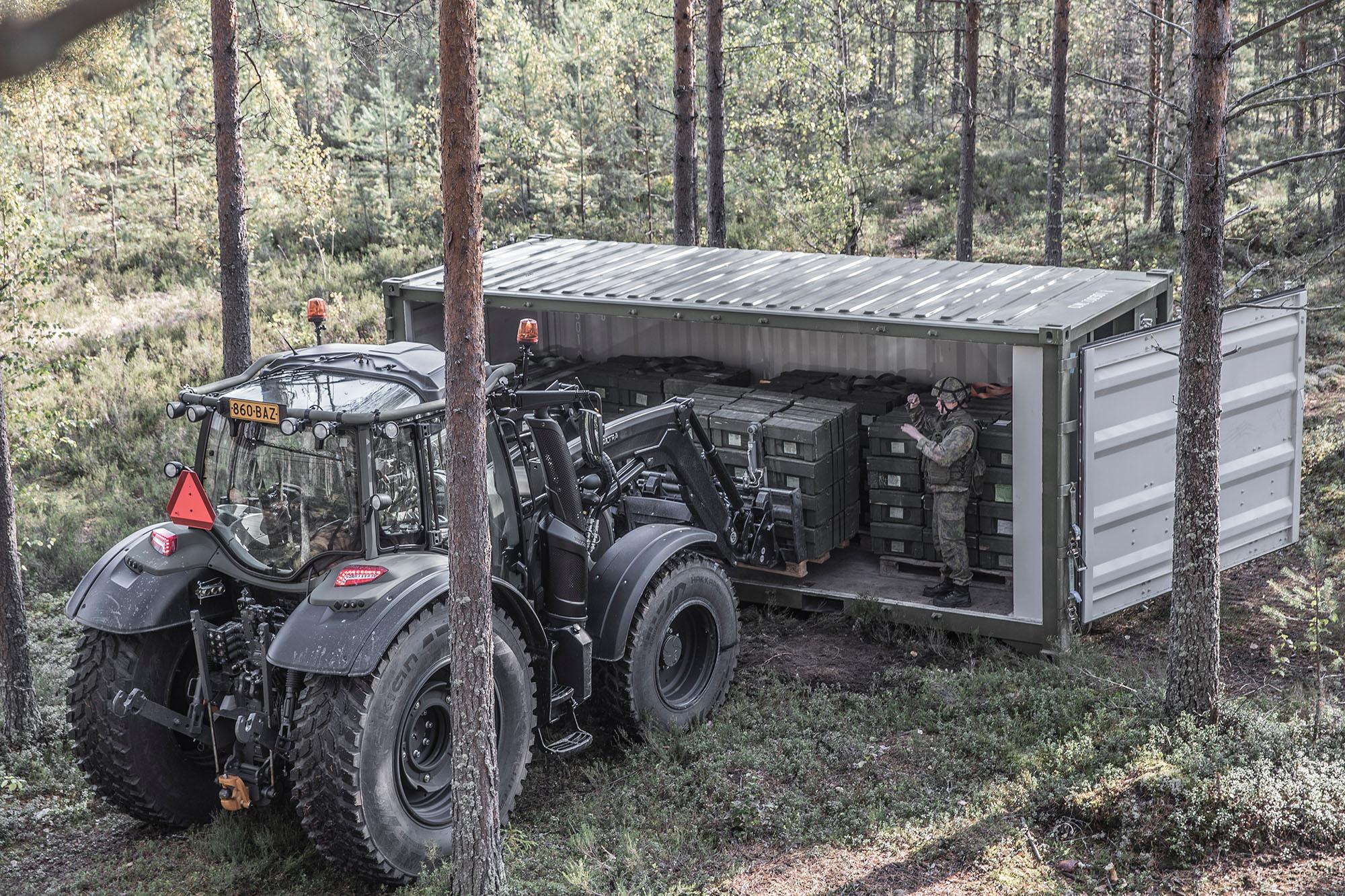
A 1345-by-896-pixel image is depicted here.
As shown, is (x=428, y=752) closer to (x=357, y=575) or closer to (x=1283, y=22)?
(x=357, y=575)

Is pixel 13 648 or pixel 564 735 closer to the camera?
pixel 564 735

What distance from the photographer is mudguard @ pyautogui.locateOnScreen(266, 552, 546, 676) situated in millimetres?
6285

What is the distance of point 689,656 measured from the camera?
8953mm

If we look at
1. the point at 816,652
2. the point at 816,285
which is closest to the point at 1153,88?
the point at 816,285

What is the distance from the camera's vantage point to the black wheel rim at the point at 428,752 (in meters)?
6.79

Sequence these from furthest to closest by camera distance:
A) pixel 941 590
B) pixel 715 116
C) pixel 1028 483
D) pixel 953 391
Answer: pixel 715 116
pixel 941 590
pixel 953 391
pixel 1028 483

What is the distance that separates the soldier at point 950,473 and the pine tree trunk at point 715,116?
22.8ft

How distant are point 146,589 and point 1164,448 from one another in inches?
284

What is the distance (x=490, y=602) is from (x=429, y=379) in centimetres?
150

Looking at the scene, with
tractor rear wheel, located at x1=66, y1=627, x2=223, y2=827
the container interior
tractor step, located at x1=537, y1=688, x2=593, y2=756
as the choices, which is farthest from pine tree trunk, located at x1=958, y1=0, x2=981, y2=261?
tractor rear wheel, located at x1=66, y1=627, x2=223, y2=827

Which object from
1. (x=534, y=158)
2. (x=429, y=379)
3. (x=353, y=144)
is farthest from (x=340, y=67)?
(x=429, y=379)

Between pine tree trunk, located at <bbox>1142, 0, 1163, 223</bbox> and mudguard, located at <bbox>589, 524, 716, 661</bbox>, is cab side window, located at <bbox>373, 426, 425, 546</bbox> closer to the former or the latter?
mudguard, located at <bbox>589, 524, 716, 661</bbox>

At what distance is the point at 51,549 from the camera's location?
13.2m

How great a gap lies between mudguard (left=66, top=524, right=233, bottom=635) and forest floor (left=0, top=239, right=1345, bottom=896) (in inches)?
49.9
